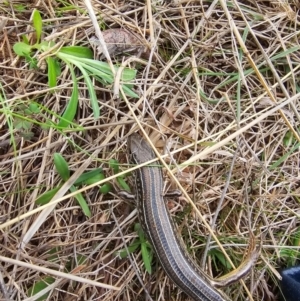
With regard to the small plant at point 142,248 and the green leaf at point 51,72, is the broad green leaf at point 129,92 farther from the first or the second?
the small plant at point 142,248

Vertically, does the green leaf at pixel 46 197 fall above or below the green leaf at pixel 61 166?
below

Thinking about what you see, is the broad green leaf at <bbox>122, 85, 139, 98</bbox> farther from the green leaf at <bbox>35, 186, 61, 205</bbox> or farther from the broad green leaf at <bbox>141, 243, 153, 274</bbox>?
the broad green leaf at <bbox>141, 243, 153, 274</bbox>

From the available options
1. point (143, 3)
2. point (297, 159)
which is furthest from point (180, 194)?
point (143, 3)

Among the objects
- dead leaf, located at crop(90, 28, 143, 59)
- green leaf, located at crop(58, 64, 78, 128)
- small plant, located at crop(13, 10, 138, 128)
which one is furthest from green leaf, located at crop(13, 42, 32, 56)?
dead leaf, located at crop(90, 28, 143, 59)

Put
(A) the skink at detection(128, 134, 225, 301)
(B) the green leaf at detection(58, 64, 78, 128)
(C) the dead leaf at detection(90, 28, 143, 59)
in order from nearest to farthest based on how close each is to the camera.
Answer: (B) the green leaf at detection(58, 64, 78, 128)
(A) the skink at detection(128, 134, 225, 301)
(C) the dead leaf at detection(90, 28, 143, 59)

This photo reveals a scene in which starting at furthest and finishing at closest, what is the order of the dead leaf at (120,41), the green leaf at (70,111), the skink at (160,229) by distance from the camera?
the dead leaf at (120,41) < the skink at (160,229) < the green leaf at (70,111)

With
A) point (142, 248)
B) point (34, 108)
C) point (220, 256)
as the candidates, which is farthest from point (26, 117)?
point (220, 256)

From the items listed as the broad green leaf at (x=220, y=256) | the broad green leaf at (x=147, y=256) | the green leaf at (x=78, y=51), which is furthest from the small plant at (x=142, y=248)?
the green leaf at (x=78, y=51)

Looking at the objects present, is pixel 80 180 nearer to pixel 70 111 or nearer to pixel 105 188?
pixel 105 188
